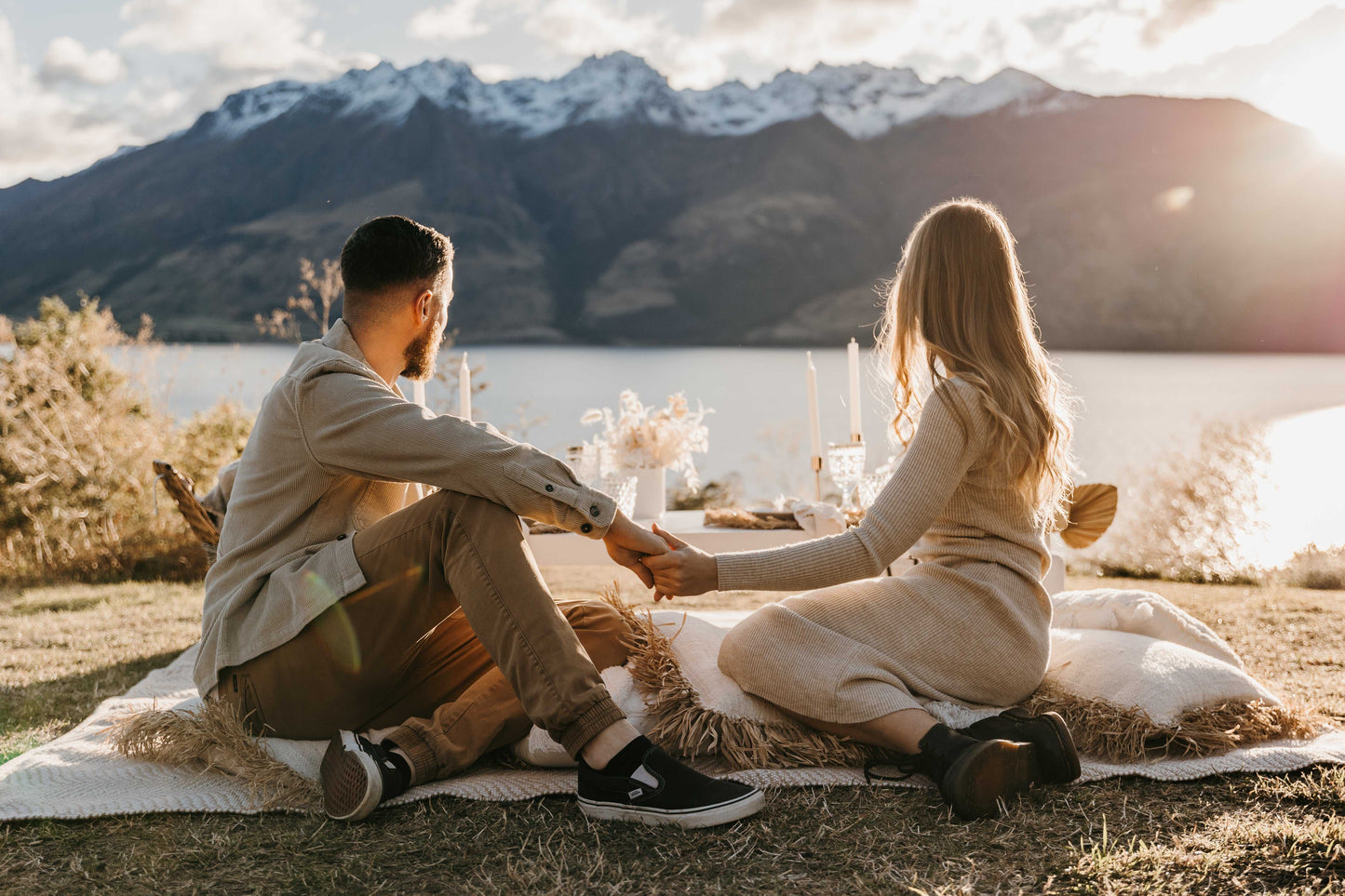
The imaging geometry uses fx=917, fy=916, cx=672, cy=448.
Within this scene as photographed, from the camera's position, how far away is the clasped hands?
1.91 meters

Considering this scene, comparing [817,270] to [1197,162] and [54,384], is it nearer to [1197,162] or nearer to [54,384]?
[1197,162]

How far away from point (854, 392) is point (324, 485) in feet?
6.87

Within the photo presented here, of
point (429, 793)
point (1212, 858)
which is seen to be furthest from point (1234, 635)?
point (429, 793)

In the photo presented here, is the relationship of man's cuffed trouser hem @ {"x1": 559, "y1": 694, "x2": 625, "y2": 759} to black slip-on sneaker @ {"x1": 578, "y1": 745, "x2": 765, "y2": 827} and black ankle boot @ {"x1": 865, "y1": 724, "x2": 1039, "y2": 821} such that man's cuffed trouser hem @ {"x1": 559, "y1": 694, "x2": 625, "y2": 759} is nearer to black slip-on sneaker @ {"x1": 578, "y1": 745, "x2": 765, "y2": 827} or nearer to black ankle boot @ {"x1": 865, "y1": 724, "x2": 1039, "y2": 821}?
black slip-on sneaker @ {"x1": 578, "y1": 745, "x2": 765, "y2": 827}

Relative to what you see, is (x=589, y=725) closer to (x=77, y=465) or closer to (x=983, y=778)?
(x=983, y=778)

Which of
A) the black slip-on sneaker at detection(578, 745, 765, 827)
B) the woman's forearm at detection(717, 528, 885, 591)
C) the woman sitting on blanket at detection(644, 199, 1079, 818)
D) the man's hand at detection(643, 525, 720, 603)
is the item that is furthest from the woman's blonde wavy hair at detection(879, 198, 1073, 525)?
the black slip-on sneaker at detection(578, 745, 765, 827)

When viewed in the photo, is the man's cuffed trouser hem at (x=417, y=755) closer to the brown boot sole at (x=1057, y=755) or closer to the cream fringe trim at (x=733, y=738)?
the cream fringe trim at (x=733, y=738)

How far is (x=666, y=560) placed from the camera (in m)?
1.92

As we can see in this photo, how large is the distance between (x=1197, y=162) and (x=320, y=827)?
157ft

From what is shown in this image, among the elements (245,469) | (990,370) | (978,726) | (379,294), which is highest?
(379,294)

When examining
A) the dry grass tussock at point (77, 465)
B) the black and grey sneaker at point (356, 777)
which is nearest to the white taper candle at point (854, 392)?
the black and grey sneaker at point (356, 777)

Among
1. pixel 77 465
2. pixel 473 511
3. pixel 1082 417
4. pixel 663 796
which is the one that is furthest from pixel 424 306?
pixel 77 465

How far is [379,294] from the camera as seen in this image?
6.58ft

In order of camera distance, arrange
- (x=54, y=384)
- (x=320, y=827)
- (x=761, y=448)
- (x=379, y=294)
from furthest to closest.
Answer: (x=761, y=448), (x=54, y=384), (x=379, y=294), (x=320, y=827)
